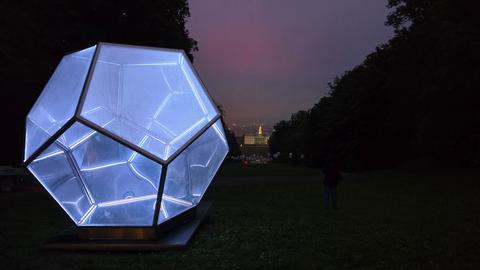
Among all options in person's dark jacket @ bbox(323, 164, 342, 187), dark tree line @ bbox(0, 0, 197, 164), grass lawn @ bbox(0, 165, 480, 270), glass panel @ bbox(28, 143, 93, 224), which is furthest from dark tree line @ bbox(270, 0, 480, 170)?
dark tree line @ bbox(0, 0, 197, 164)

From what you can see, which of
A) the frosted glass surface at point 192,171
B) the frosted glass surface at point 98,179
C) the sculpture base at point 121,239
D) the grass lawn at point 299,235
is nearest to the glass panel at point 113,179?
the frosted glass surface at point 98,179

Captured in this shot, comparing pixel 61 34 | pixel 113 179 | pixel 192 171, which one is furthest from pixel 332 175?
pixel 61 34

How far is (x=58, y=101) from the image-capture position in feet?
29.8

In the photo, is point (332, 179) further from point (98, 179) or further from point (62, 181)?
point (62, 181)

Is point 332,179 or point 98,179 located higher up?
point 98,179

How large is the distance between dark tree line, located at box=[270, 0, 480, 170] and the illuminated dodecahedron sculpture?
6868 mm

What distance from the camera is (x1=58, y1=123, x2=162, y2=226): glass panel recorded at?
8734 mm

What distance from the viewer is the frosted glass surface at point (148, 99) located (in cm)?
867

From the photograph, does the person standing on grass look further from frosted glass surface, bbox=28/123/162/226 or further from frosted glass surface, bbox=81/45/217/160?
frosted glass surface, bbox=28/123/162/226

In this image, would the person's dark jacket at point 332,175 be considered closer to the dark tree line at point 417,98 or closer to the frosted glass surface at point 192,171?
the dark tree line at point 417,98

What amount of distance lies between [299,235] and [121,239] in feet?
11.7

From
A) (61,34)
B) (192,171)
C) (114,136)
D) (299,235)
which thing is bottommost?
(299,235)

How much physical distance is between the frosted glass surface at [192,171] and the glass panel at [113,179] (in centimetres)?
38

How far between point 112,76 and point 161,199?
266 cm
